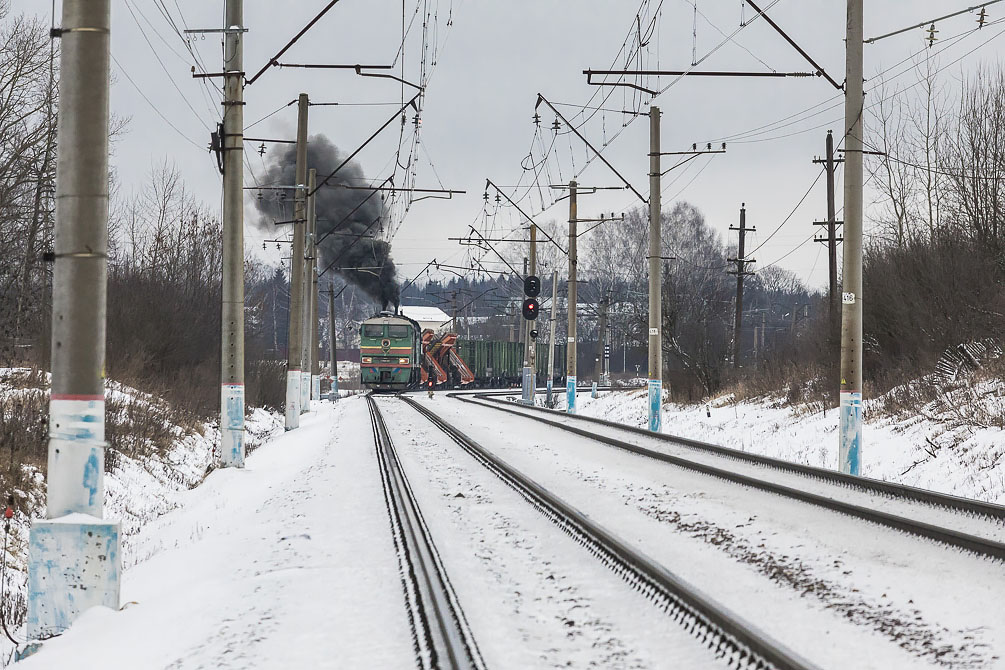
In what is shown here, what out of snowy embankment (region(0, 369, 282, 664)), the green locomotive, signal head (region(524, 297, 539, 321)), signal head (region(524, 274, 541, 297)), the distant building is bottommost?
snowy embankment (region(0, 369, 282, 664))

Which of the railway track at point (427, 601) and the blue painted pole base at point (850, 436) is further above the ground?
the blue painted pole base at point (850, 436)

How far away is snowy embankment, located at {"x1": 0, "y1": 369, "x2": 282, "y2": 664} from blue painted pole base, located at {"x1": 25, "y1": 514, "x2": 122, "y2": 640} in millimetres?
351

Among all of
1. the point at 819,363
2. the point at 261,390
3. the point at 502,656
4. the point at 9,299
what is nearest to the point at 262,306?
the point at 261,390

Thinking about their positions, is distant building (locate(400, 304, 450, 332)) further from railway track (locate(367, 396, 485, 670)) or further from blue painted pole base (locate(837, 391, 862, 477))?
railway track (locate(367, 396, 485, 670))

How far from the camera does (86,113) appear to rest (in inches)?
249

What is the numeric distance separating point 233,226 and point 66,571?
33.8ft

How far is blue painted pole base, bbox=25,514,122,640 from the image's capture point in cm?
597

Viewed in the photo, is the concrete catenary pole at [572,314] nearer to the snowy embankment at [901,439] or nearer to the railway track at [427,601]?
the snowy embankment at [901,439]

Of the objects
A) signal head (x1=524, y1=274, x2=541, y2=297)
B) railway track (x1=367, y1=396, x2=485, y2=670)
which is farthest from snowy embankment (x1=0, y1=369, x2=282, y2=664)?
signal head (x1=524, y1=274, x2=541, y2=297)

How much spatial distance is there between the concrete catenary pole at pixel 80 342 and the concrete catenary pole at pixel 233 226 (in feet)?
30.9

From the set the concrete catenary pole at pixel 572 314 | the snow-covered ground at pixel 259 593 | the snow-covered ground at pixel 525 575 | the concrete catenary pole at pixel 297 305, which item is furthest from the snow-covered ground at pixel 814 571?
the concrete catenary pole at pixel 572 314

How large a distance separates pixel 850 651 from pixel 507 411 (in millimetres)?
23522

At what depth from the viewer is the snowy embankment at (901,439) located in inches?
472

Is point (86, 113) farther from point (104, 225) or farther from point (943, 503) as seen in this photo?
point (943, 503)
